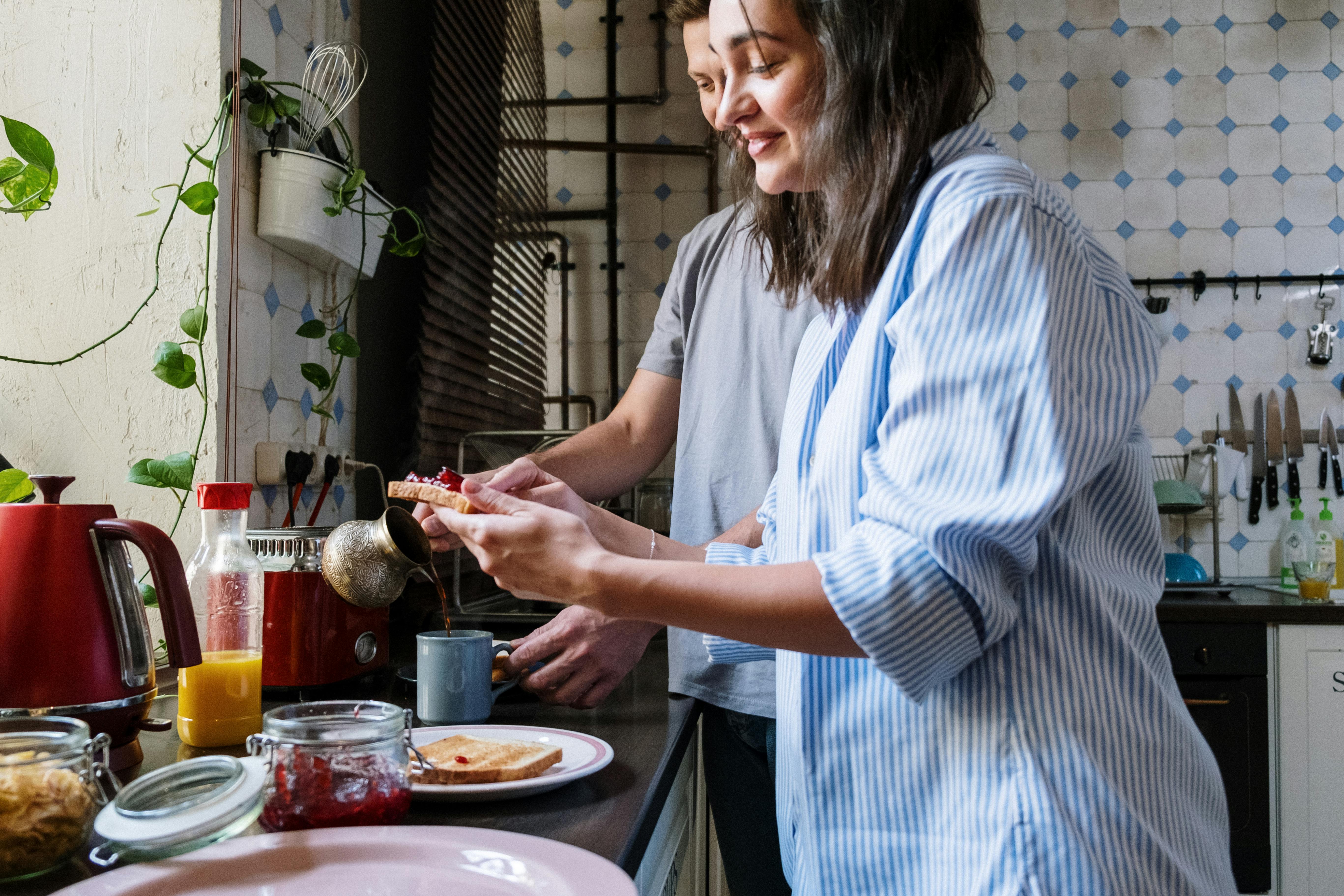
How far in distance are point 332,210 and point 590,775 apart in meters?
1.06

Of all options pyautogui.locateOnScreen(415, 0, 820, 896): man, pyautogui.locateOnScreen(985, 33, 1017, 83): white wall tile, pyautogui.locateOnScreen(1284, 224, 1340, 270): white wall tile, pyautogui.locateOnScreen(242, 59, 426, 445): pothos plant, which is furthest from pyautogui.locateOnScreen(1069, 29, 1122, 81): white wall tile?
pyautogui.locateOnScreen(242, 59, 426, 445): pothos plant

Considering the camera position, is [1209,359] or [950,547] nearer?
[950,547]

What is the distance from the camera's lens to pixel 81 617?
0.95 meters

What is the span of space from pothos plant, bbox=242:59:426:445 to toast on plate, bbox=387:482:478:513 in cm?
56

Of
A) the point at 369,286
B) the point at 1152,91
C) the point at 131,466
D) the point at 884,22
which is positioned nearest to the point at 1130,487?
the point at 884,22

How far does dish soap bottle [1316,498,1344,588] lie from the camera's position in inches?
113

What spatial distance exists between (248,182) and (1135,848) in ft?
4.79

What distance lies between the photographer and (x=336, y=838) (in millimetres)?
729

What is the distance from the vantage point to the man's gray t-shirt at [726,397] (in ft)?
4.75

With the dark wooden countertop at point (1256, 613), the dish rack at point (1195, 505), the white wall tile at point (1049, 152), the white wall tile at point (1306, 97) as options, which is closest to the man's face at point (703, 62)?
the dark wooden countertop at point (1256, 613)

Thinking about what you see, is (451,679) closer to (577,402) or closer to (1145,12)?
(577,402)

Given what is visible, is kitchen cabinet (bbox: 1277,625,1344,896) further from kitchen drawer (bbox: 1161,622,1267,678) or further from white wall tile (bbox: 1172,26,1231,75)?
white wall tile (bbox: 1172,26,1231,75)

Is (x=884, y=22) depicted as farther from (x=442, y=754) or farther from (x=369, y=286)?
(x=369, y=286)

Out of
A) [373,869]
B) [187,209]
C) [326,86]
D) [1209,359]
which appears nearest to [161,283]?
[187,209]
